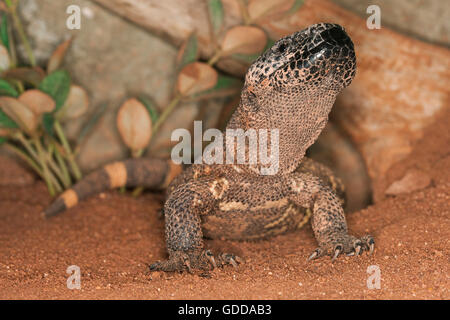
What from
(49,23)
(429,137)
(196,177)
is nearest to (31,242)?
(196,177)

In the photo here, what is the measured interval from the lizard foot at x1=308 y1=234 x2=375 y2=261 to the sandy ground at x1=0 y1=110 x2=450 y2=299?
0.15ft

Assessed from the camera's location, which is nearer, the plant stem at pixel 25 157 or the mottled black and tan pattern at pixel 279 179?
the mottled black and tan pattern at pixel 279 179

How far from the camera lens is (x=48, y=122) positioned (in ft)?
13.5

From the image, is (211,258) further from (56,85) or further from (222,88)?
(56,85)

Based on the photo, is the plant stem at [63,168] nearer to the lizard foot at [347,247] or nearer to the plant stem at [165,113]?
the plant stem at [165,113]

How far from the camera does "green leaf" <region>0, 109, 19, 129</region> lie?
3934 millimetres

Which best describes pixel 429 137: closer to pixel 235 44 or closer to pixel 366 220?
pixel 366 220

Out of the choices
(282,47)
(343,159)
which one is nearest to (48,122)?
(282,47)

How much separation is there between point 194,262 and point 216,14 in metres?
2.13

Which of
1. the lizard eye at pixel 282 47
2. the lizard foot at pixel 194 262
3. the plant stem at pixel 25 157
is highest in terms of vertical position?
the plant stem at pixel 25 157

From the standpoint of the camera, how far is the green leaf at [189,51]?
13.8 feet

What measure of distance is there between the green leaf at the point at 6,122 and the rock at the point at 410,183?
10.1 feet

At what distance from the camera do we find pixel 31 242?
3490mm

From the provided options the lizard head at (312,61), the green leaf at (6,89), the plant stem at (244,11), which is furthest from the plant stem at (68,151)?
the lizard head at (312,61)
